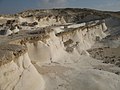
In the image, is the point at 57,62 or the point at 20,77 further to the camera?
the point at 57,62

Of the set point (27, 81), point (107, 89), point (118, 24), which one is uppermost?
point (118, 24)

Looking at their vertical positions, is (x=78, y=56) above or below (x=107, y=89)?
above

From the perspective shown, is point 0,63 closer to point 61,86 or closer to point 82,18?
point 61,86

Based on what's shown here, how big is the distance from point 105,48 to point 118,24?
15.7m

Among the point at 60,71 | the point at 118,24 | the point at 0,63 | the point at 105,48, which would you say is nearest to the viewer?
the point at 0,63

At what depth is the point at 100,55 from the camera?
21500 millimetres

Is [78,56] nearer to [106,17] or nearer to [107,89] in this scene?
[107,89]

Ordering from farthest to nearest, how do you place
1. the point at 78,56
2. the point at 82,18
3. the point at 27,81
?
the point at 82,18, the point at 78,56, the point at 27,81

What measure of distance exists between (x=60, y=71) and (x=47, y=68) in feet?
3.25

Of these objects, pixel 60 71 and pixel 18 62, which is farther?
pixel 60 71

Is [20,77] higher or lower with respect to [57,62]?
lower

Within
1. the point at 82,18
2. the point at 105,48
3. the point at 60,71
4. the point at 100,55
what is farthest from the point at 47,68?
the point at 82,18

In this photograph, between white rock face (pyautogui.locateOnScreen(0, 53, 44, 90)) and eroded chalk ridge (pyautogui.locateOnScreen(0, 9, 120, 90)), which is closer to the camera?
white rock face (pyautogui.locateOnScreen(0, 53, 44, 90))

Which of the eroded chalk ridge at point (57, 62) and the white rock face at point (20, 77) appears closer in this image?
the white rock face at point (20, 77)
